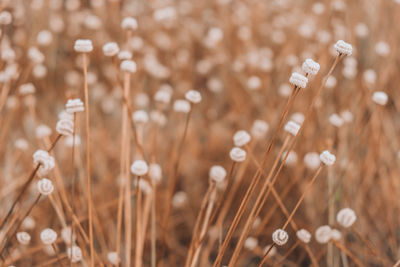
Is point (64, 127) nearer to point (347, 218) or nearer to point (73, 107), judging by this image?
point (73, 107)

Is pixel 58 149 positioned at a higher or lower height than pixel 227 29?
lower

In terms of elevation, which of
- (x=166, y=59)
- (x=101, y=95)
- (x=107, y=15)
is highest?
(x=107, y=15)

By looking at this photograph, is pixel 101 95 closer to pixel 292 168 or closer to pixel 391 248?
pixel 292 168

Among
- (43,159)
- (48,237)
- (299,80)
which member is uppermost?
(299,80)

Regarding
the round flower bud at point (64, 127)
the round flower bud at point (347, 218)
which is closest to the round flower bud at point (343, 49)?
the round flower bud at point (347, 218)

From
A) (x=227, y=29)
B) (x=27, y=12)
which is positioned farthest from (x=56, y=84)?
(x=227, y=29)

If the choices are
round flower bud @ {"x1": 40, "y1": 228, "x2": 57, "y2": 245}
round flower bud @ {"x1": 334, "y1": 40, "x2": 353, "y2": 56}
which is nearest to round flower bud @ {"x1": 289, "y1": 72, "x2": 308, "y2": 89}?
round flower bud @ {"x1": 334, "y1": 40, "x2": 353, "y2": 56}

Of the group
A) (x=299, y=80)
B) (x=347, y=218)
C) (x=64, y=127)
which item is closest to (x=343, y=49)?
(x=299, y=80)

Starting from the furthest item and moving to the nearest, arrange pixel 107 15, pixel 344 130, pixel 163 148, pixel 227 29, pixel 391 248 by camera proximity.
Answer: pixel 107 15
pixel 227 29
pixel 163 148
pixel 344 130
pixel 391 248
